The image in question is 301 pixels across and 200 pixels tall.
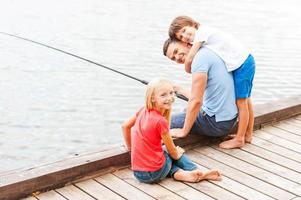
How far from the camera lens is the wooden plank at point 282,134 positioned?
4338mm

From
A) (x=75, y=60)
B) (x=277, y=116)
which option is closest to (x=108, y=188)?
(x=277, y=116)

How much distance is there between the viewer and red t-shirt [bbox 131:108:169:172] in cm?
338

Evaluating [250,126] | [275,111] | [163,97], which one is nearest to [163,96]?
[163,97]

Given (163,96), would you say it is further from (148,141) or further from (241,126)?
(241,126)

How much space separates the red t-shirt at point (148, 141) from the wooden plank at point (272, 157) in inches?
34.1

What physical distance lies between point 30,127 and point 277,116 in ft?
8.74

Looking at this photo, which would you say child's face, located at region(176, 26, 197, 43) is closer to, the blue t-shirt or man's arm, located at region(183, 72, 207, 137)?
the blue t-shirt

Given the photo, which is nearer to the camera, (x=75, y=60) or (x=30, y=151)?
(x=30, y=151)

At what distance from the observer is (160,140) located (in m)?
3.43

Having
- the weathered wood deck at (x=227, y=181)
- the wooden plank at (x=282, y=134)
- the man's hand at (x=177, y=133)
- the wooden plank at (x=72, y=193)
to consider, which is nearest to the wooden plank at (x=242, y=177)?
the weathered wood deck at (x=227, y=181)

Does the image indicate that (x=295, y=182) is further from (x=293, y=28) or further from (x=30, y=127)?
(x=293, y=28)

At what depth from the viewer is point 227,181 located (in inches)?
140

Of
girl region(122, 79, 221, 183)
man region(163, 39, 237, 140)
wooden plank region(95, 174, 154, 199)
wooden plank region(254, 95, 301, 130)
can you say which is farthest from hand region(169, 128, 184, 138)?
wooden plank region(254, 95, 301, 130)

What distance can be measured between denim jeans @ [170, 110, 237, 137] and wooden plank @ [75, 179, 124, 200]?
0.92m
